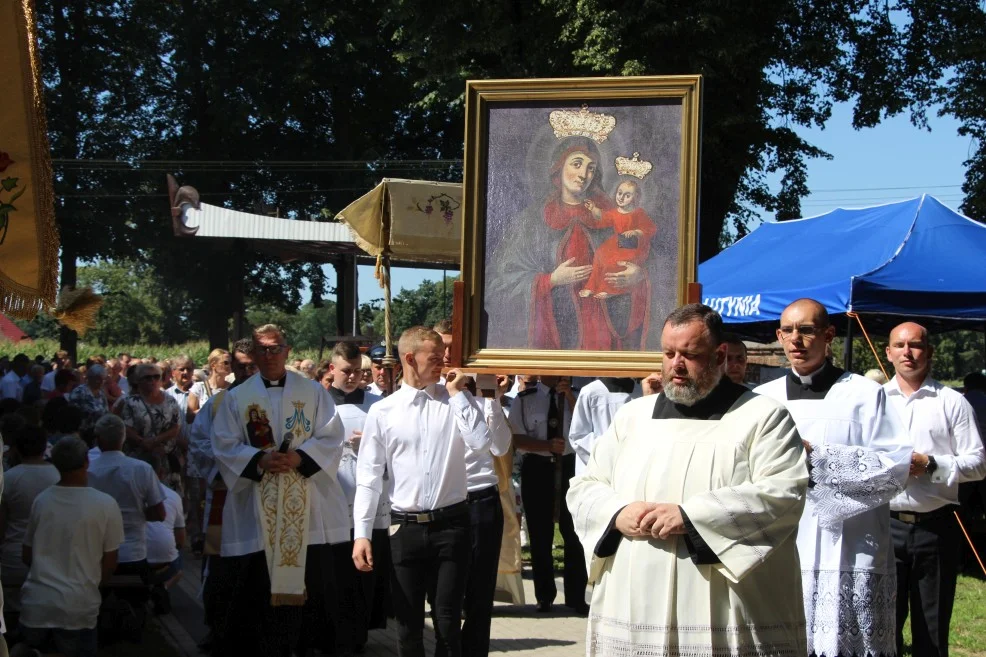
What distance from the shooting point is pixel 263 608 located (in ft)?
24.8

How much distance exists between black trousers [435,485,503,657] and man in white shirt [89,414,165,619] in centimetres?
286

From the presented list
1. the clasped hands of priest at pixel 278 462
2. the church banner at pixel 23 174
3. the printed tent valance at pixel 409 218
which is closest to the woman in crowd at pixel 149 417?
the printed tent valance at pixel 409 218

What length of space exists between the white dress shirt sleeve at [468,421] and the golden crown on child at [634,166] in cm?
162

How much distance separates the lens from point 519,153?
625 cm

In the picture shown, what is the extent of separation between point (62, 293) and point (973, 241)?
881cm

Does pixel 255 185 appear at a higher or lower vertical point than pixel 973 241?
higher

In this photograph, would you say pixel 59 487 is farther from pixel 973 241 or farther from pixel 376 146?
pixel 376 146

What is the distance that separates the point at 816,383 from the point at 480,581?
7.49 ft

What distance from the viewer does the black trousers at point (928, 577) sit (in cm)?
682

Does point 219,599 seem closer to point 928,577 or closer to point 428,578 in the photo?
point 428,578

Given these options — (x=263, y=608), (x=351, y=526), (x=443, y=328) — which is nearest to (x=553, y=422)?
(x=351, y=526)

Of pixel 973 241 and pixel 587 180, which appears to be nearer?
pixel 587 180

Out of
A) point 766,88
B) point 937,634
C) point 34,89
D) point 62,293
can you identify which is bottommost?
point 937,634

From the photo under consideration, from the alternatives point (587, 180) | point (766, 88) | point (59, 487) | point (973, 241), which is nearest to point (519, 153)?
point (587, 180)
